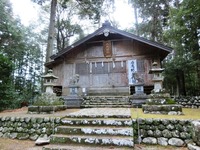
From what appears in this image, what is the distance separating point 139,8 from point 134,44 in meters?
8.83

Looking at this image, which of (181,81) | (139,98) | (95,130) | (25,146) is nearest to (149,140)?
(95,130)

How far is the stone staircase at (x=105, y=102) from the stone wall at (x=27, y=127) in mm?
4278

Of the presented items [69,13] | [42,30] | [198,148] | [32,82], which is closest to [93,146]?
[198,148]

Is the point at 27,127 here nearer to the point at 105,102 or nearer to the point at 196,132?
the point at 196,132

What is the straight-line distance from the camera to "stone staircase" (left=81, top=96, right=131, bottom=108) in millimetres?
9117

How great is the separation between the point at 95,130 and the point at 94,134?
11 cm

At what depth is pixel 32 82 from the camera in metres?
21.1

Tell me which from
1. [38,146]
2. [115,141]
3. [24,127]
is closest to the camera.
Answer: [115,141]

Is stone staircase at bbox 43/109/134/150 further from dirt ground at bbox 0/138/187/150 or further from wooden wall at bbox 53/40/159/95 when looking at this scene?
wooden wall at bbox 53/40/159/95

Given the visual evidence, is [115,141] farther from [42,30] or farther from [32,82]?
[42,30]

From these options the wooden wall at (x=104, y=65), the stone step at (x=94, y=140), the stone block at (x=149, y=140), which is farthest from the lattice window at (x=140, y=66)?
the stone step at (x=94, y=140)

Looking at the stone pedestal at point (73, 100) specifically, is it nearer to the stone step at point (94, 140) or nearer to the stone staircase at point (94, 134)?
the stone staircase at point (94, 134)

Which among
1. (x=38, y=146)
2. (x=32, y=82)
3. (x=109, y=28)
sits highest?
(x=109, y=28)

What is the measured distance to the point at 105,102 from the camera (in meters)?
9.66
